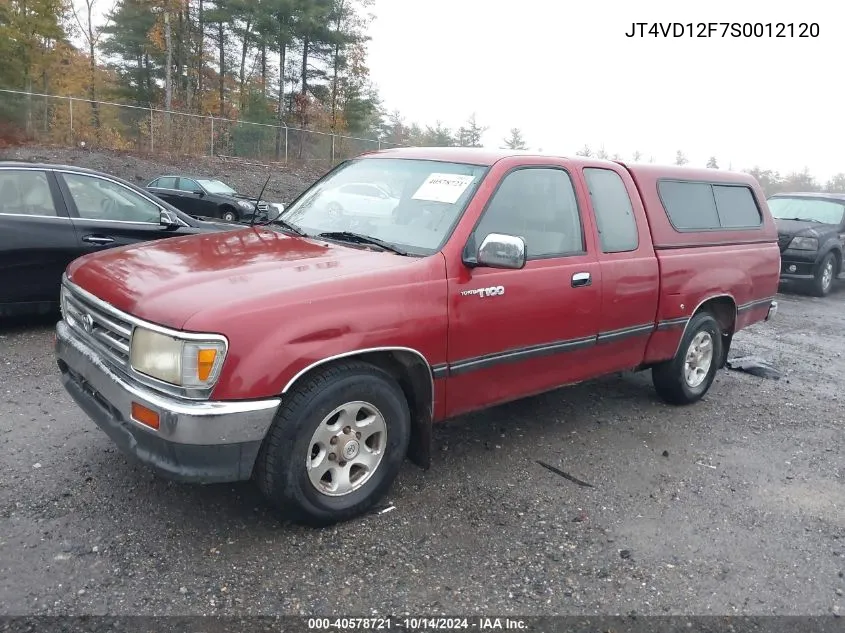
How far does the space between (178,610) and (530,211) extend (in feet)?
9.20

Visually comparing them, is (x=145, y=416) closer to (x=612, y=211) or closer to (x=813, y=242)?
(x=612, y=211)

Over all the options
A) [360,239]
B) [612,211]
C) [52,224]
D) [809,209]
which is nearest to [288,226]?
[360,239]

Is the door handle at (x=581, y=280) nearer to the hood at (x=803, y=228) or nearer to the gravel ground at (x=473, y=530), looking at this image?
the gravel ground at (x=473, y=530)

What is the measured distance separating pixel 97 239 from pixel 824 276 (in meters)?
11.8

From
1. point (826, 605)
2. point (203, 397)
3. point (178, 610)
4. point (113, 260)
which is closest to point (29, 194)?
point (113, 260)

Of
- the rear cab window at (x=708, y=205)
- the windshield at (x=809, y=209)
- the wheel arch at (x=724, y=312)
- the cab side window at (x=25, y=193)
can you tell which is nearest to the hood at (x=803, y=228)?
the windshield at (x=809, y=209)

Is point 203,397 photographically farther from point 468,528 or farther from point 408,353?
point 468,528

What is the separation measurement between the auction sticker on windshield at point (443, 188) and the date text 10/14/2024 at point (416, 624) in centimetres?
216

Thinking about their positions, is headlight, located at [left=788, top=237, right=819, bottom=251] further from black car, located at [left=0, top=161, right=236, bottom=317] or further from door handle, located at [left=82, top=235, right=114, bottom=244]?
door handle, located at [left=82, top=235, right=114, bottom=244]

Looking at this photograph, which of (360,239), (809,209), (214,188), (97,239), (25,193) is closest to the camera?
(360,239)

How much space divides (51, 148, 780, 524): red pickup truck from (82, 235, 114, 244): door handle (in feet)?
9.01

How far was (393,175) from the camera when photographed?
432 centimetres

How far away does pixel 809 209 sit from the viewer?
13148 mm

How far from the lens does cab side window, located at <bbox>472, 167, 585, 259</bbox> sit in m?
3.97
